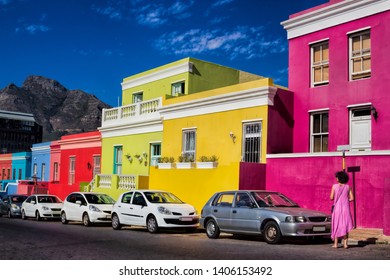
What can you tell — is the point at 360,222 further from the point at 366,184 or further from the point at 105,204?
the point at 105,204

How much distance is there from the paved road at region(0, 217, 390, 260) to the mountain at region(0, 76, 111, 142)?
117m

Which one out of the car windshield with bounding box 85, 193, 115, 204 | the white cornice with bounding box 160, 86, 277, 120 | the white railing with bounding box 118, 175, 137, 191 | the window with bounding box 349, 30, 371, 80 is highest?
the window with bounding box 349, 30, 371, 80

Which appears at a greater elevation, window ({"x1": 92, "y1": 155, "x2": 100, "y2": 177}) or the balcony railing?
the balcony railing

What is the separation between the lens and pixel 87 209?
2058 centimetres

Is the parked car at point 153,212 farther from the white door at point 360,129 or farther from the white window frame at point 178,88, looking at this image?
the white window frame at point 178,88

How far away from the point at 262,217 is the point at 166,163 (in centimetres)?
1074

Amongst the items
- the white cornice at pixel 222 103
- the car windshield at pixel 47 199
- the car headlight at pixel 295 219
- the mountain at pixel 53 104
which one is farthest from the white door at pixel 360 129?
the mountain at pixel 53 104

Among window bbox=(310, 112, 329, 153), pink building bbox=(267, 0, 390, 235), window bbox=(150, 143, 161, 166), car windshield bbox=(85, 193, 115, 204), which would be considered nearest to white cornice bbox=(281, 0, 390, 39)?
pink building bbox=(267, 0, 390, 235)

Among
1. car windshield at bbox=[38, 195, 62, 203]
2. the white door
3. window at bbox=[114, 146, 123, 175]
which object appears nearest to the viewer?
the white door

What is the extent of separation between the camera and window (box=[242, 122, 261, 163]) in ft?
66.2

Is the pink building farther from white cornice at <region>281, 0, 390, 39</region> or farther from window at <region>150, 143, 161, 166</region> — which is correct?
window at <region>150, 143, 161, 166</region>

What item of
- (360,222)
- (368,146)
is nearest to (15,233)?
(360,222)

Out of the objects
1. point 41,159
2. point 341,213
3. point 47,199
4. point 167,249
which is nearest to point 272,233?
point 341,213

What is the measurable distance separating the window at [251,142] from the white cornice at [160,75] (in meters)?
8.06
